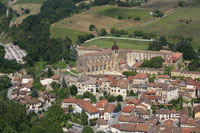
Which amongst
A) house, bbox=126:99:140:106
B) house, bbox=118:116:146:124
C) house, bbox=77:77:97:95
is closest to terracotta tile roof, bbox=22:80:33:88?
house, bbox=77:77:97:95

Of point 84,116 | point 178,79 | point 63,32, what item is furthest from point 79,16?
point 84,116

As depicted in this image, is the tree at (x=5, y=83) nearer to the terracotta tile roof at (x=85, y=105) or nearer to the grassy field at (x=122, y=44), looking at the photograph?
the terracotta tile roof at (x=85, y=105)

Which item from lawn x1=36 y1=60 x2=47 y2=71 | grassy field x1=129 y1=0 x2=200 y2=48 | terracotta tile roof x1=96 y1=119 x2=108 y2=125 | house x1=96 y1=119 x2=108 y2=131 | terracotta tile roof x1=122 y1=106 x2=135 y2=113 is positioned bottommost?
lawn x1=36 y1=60 x2=47 y2=71

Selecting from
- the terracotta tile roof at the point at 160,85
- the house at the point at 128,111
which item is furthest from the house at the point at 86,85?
the house at the point at 128,111

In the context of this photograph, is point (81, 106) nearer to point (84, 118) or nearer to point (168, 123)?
point (84, 118)

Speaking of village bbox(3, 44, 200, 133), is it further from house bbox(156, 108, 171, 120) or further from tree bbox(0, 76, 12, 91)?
tree bbox(0, 76, 12, 91)

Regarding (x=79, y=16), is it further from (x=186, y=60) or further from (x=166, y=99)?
(x=166, y=99)

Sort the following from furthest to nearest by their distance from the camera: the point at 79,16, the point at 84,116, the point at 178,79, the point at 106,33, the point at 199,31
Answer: the point at 79,16
the point at 106,33
the point at 199,31
the point at 178,79
the point at 84,116
